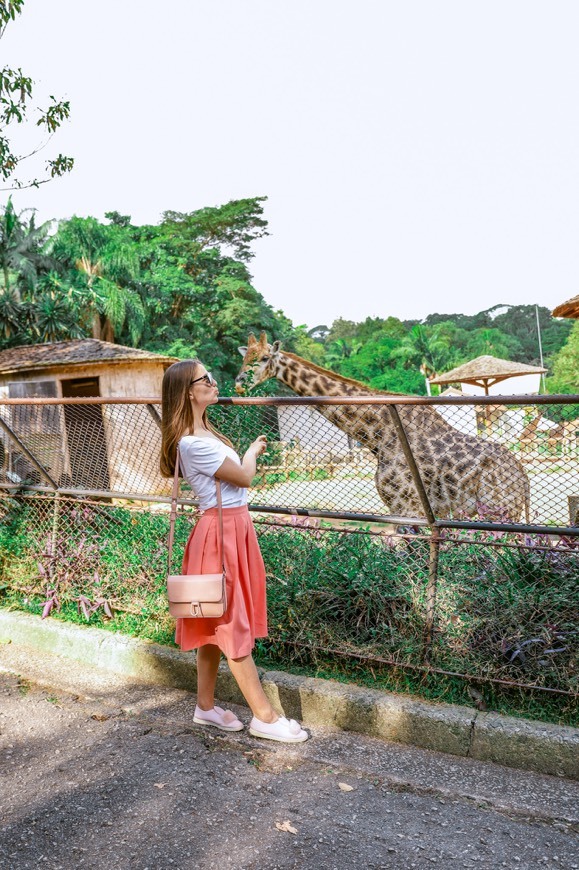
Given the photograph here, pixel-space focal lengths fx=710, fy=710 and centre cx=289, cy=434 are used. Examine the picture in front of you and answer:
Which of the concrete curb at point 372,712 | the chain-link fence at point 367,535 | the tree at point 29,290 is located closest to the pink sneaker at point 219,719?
the concrete curb at point 372,712

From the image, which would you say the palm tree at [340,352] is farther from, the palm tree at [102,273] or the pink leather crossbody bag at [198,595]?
the pink leather crossbody bag at [198,595]

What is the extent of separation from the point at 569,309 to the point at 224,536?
29.2 feet

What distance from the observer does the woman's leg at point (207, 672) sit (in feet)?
12.4

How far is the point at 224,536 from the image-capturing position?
11.8 feet

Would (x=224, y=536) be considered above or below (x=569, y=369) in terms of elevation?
below

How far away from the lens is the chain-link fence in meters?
3.81

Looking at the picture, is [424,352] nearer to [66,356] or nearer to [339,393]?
[66,356]

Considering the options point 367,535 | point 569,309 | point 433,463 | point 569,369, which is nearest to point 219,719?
point 367,535

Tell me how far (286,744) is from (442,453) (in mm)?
3374

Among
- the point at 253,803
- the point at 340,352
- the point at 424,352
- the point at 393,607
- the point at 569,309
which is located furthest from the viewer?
the point at 340,352

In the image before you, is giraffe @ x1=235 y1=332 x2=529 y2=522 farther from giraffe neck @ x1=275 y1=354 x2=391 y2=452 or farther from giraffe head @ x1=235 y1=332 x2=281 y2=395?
giraffe head @ x1=235 y1=332 x2=281 y2=395

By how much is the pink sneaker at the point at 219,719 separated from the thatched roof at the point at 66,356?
49.7ft

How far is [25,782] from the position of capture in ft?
11.3

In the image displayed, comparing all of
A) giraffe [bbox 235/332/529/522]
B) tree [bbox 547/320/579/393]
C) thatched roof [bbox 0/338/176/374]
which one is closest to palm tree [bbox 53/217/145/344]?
thatched roof [bbox 0/338/176/374]
